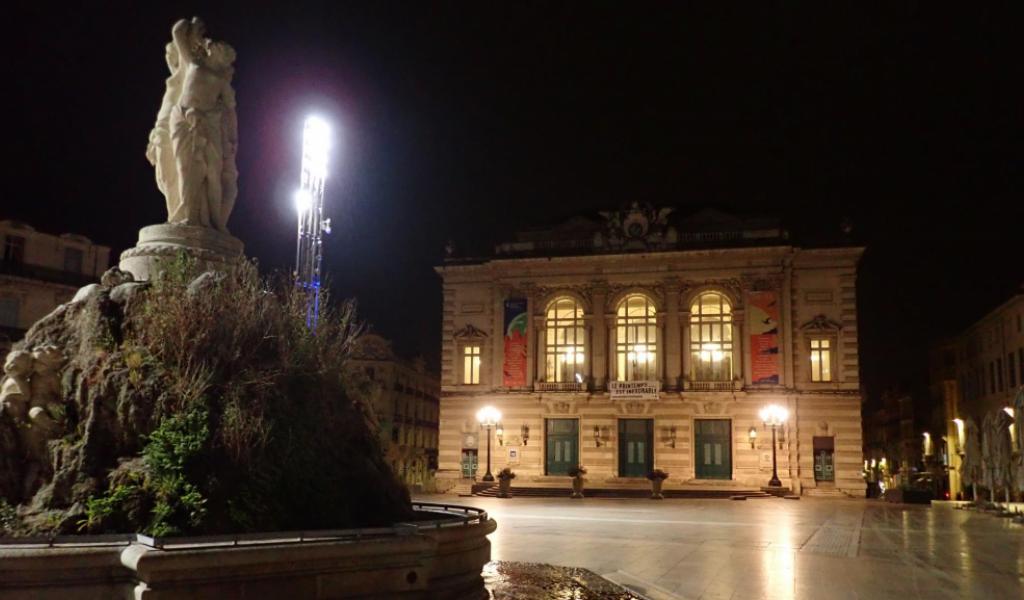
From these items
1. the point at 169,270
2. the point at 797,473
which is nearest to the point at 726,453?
the point at 797,473

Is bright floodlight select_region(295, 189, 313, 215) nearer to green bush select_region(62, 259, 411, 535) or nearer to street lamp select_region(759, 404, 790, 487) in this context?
green bush select_region(62, 259, 411, 535)

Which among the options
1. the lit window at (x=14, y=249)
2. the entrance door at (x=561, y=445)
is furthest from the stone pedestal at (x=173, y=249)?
the lit window at (x=14, y=249)

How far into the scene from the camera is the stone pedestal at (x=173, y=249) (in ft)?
42.6

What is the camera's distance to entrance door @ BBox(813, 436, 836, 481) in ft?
149

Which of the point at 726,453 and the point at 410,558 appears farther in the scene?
the point at 726,453

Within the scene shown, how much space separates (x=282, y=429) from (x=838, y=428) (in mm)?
40844

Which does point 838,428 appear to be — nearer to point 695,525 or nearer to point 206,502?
point 695,525

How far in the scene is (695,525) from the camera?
24.4 m

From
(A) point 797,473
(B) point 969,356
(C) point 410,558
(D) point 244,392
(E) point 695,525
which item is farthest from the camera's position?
(B) point 969,356

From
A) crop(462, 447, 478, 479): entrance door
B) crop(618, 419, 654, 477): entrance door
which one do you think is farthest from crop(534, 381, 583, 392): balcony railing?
crop(462, 447, 478, 479): entrance door

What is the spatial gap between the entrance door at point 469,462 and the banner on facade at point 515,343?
4656 mm

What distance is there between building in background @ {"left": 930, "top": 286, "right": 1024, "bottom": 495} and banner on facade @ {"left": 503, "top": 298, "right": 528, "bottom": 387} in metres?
23.7

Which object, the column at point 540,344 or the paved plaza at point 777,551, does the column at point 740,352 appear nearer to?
the column at point 540,344

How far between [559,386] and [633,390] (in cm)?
425
